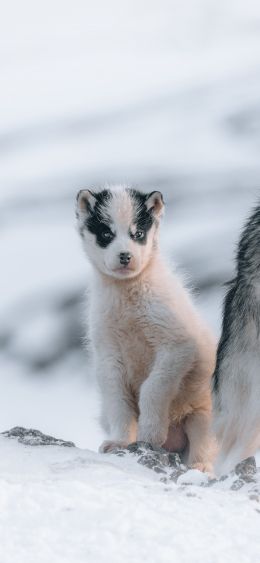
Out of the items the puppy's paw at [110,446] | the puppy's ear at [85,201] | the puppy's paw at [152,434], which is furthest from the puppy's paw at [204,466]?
the puppy's ear at [85,201]

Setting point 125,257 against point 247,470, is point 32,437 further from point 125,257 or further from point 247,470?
point 247,470

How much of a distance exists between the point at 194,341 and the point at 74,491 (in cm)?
240

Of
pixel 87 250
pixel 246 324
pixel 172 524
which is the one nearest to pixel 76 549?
pixel 172 524

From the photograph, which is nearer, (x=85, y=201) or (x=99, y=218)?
(x=99, y=218)

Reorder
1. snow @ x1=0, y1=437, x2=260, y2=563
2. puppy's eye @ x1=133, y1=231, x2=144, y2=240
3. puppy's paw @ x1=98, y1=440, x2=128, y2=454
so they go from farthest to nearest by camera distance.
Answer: puppy's eye @ x1=133, y1=231, x2=144, y2=240
puppy's paw @ x1=98, y1=440, x2=128, y2=454
snow @ x1=0, y1=437, x2=260, y2=563

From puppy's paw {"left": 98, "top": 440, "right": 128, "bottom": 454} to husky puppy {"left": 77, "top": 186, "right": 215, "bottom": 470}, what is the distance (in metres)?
0.10

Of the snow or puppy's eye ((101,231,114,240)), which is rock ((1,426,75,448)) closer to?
the snow

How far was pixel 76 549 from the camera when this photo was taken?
445 cm

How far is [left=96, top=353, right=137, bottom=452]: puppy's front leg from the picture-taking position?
24.4 ft

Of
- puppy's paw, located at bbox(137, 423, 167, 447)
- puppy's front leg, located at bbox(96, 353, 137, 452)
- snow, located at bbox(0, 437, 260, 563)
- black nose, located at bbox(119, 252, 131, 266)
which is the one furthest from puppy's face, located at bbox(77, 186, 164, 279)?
snow, located at bbox(0, 437, 260, 563)

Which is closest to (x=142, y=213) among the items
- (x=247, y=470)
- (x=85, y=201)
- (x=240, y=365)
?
(x=85, y=201)

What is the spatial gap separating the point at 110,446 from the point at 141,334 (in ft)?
2.72

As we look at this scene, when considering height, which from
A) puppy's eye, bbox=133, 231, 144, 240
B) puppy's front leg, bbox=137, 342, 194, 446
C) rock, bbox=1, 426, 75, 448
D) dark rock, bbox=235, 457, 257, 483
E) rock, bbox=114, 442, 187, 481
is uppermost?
puppy's eye, bbox=133, 231, 144, 240

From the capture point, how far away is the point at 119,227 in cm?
757
